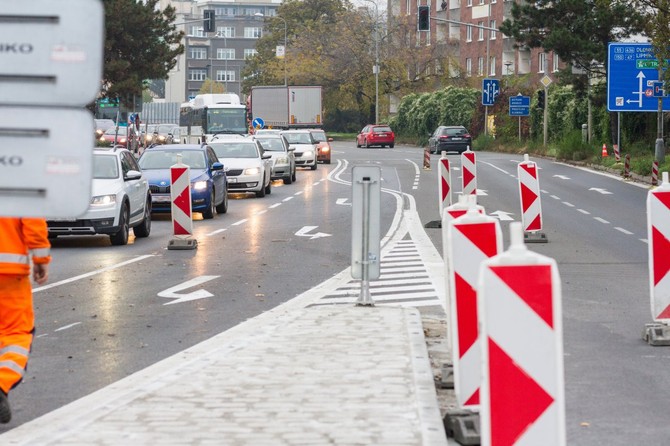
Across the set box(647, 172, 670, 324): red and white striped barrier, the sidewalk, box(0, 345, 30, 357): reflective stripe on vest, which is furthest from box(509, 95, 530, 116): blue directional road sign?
box(0, 345, 30, 357): reflective stripe on vest

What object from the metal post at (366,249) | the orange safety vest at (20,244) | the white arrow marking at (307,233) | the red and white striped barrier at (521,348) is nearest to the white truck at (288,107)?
the white arrow marking at (307,233)

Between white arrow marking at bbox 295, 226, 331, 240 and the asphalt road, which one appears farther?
white arrow marking at bbox 295, 226, 331, 240

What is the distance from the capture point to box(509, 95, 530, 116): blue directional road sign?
Result: 69.1m

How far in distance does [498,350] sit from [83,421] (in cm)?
300

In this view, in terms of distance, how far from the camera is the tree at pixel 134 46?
6500cm

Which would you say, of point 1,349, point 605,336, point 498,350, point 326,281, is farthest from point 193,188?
point 498,350

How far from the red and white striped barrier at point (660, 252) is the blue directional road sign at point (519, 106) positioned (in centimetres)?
5802

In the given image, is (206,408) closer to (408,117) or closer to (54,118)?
(54,118)

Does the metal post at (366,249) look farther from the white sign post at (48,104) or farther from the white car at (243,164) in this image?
the white car at (243,164)

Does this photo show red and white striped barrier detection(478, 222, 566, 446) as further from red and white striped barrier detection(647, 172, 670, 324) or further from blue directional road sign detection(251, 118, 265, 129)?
blue directional road sign detection(251, 118, 265, 129)

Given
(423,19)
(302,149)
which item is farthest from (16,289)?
(423,19)

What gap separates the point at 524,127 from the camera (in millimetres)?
73125

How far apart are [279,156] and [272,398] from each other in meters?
35.8

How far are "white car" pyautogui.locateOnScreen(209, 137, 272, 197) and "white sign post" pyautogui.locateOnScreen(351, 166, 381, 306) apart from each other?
2248 centimetres
